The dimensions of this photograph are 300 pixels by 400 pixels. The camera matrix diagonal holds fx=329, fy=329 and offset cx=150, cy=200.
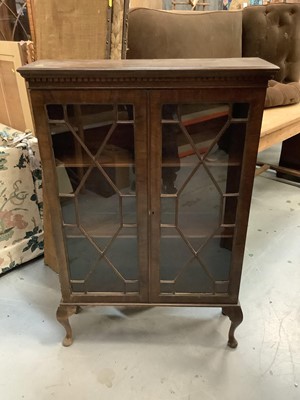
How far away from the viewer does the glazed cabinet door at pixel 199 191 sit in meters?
0.94

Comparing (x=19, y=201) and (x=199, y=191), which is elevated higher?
(x=199, y=191)

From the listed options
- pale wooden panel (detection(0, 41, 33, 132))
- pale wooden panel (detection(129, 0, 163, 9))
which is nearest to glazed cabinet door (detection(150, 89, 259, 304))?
pale wooden panel (detection(0, 41, 33, 132))

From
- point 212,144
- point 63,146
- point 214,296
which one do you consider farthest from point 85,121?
point 214,296

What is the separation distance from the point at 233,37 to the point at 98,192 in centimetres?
141

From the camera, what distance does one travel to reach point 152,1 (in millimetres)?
3189

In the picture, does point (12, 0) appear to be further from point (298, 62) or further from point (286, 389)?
point (286, 389)

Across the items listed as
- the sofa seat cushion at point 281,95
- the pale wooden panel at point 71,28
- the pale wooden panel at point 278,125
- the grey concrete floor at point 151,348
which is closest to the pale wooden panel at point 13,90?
the pale wooden panel at point 71,28

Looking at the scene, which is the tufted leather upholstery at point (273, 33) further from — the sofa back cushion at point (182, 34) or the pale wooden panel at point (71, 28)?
the pale wooden panel at point (71, 28)

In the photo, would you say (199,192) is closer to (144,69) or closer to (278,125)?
(144,69)

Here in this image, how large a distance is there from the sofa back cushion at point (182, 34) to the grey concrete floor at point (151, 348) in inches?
46.8

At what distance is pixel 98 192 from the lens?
3.68 feet

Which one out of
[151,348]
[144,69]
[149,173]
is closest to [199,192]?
[149,173]

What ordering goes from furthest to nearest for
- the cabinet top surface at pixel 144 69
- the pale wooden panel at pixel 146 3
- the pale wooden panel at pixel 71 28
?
the pale wooden panel at pixel 146 3 → the pale wooden panel at pixel 71 28 → the cabinet top surface at pixel 144 69

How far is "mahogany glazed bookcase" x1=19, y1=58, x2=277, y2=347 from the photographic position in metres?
0.89
